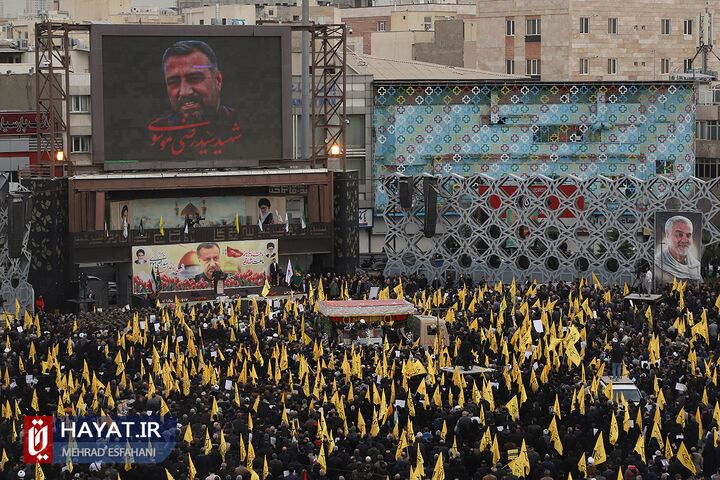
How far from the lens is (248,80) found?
59.3 metres

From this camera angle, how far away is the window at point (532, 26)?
87688 millimetres

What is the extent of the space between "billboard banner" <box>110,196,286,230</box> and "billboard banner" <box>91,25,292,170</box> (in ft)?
5.83

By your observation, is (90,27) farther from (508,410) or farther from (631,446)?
(631,446)

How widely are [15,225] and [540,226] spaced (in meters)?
20.2

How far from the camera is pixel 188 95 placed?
191ft

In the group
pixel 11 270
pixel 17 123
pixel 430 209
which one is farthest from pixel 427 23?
pixel 11 270

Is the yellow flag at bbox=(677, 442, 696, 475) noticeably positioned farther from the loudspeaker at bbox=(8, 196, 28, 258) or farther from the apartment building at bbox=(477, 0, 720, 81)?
the apartment building at bbox=(477, 0, 720, 81)

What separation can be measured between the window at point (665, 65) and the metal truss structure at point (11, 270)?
4703 centimetres

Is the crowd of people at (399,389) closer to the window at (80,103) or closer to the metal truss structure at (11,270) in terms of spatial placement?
the metal truss structure at (11,270)

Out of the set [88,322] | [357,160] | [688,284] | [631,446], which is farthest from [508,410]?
[357,160]

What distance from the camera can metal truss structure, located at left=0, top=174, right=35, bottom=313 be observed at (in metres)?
53.0

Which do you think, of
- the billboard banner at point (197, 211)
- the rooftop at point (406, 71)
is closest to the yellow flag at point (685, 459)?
the billboard banner at point (197, 211)

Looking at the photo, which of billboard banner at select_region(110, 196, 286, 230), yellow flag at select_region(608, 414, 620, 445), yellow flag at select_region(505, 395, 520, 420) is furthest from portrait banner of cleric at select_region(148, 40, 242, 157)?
yellow flag at select_region(608, 414, 620, 445)

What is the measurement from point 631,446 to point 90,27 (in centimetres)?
3349
